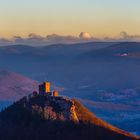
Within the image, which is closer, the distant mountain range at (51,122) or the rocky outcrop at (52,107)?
the distant mountain range at (51,122)

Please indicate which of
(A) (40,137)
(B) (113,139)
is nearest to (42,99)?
(A) (40,137)

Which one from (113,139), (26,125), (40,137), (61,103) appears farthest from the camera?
(61,103)

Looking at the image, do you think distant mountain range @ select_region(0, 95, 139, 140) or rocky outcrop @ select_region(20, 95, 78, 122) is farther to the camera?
rocky outcrop @ select_region(20, 95, 78, 122)

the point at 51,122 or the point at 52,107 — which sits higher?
the point at 52,107

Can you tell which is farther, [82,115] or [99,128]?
[82,115]

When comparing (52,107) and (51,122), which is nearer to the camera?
(51,122)

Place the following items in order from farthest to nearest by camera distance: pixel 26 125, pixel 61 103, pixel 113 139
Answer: pixel 61 103 → pixel 26 125 → pixel 113 139

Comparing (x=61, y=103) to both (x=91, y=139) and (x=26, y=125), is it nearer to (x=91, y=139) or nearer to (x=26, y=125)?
(x=26, y=125)
